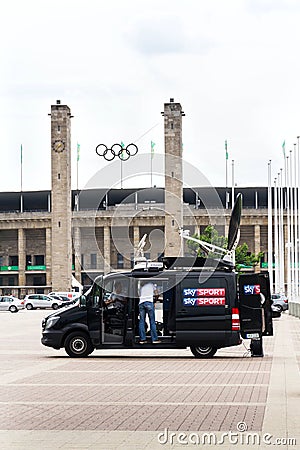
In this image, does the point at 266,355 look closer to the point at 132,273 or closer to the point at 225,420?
the point at 132,273

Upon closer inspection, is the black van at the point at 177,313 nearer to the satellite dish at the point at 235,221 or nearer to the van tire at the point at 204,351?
the van tire at the point at 204,351

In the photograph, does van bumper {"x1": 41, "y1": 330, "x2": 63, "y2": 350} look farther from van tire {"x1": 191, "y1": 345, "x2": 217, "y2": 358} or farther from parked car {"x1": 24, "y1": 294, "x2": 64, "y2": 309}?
parked car {"x1": 24, "y1": 294, "x2": 64, "y2": 309}

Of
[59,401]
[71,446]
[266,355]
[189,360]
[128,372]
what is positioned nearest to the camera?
[71,446]

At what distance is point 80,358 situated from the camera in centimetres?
2155

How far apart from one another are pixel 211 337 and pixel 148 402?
328 inches

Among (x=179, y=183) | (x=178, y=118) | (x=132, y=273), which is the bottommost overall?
(x=132, y=273)

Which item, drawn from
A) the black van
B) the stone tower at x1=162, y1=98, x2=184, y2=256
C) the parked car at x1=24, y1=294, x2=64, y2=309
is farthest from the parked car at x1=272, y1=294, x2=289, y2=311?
the black van

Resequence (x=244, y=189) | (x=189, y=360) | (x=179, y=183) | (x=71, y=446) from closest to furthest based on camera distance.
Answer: (x=71, y=446)
(x=189, y=360)
(x=179, y=183)
(x=244, y=189)

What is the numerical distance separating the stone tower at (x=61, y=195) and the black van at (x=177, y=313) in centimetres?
7676

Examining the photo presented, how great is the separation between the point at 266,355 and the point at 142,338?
3.27 metres

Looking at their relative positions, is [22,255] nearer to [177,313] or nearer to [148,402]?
[177,313]

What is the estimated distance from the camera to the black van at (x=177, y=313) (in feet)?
69.7

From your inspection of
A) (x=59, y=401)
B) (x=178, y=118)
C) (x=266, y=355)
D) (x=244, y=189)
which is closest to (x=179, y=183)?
(x=178, y=118)

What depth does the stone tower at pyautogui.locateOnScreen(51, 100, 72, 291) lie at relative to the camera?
97.9 m
